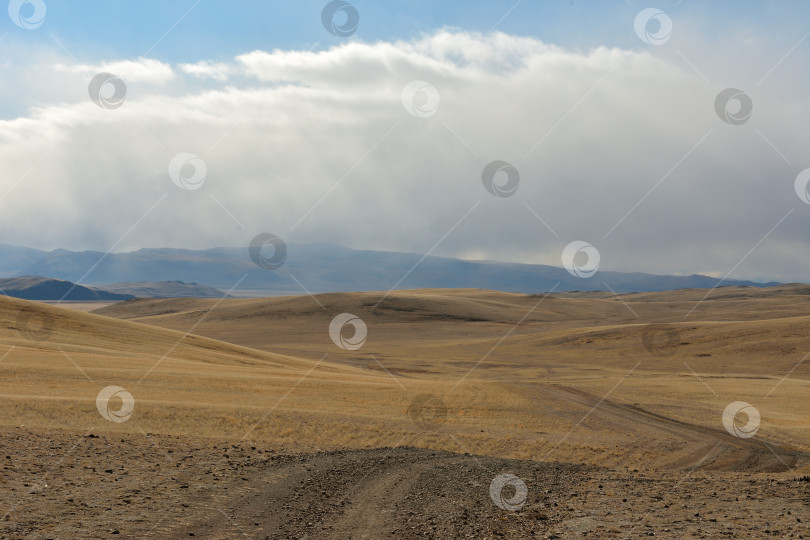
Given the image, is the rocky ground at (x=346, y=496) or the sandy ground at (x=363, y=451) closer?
the rocky ground at (x=346, y=496)

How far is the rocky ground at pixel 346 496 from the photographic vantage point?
12.4 meters

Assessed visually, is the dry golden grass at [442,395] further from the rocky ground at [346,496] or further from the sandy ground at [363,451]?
the rocky ground at [346,496]

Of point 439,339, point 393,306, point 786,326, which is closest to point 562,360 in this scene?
point 786,326

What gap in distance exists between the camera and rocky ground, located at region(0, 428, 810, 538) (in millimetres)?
12406

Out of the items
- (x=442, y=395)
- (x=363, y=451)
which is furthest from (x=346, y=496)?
(x=442, y=395)

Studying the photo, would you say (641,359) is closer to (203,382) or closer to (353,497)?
(203,382)

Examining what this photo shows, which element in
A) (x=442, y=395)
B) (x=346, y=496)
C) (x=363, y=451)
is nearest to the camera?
(x=346, y=496)

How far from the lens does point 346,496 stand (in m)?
15.4

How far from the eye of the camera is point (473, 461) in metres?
19.6

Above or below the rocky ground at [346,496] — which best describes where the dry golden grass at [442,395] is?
above

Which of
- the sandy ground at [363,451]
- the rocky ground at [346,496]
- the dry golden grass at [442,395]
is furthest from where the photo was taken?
the dry golden grass at [442,395]

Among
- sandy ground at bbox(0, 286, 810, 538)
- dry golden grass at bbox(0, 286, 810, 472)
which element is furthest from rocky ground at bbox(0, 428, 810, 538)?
dry golden grass at bbox(0, 286, 810, 472)

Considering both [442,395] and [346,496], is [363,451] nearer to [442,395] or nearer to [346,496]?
[346,496]

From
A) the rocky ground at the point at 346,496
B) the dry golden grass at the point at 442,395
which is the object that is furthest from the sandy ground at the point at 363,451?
the dry golden grass at the point at 442,395
